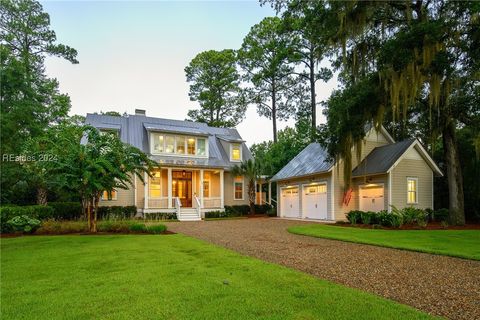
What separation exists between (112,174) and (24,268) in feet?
18.5

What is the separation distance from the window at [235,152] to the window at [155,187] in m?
6.25

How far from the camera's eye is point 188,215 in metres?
20.7

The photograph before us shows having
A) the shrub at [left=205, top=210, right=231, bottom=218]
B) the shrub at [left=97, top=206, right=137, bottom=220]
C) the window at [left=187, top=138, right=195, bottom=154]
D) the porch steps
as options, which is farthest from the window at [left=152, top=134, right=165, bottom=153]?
the shrub at [left=205, top=210, right=231, bottom=218]

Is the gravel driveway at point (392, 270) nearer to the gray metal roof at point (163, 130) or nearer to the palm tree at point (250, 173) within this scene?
the palm tree at point (250, 173)

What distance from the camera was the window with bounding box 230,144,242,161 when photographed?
83.5 ft

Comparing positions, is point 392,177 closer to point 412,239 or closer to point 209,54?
point 412,239

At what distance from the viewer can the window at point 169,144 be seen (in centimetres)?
2247

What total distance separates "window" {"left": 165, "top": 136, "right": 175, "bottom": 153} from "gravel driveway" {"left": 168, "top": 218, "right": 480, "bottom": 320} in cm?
1413

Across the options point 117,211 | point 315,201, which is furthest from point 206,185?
point 315,201

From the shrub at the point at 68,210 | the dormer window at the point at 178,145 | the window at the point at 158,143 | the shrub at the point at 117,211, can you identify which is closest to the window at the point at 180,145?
the dormer window at the point at 178,145

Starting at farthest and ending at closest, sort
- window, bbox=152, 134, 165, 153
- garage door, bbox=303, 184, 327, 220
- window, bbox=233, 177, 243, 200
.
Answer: window, bbox=233, 177, 243, 200, window, bbox=152, 134, 165, 153, garage door, bbox=303, 184, 327, 220

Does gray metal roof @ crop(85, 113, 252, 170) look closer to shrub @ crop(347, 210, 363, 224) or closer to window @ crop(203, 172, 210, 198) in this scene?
window @ crop(203, 172, 210, 198)

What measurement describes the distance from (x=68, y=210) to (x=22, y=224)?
6514 mm

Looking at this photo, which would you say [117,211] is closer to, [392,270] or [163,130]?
[163,130]
